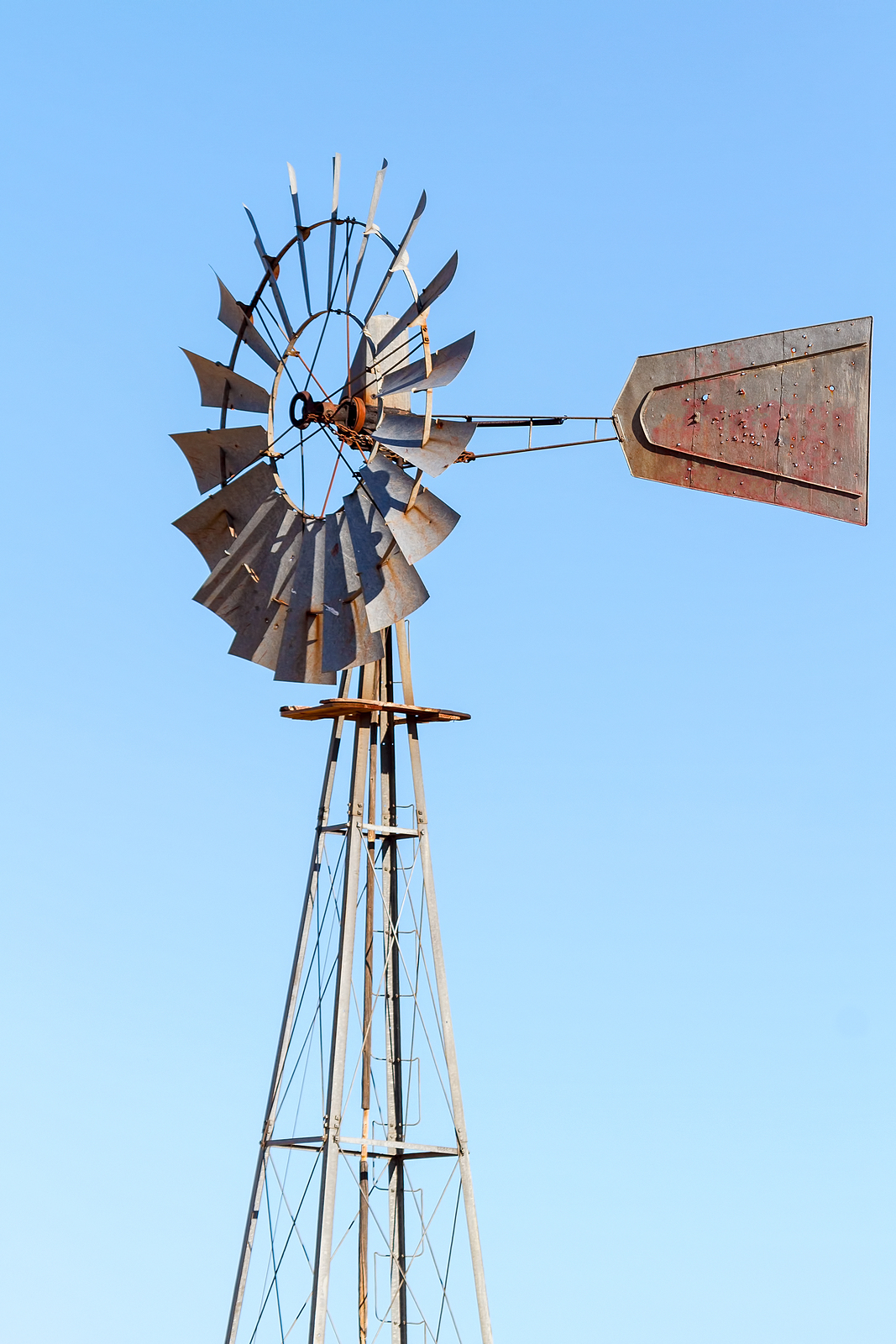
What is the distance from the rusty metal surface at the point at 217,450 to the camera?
16.7 meters

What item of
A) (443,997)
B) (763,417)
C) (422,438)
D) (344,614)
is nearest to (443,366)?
(422,438)

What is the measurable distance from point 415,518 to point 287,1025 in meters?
4.11

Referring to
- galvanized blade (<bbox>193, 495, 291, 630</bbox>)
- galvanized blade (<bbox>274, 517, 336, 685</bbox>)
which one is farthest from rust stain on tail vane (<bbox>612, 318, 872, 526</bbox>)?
galvanized blade (<bbox>193, 495, 291, 630</bbox>)

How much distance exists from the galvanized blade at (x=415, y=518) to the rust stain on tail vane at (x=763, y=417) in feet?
6.38

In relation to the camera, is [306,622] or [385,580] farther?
[306,622]

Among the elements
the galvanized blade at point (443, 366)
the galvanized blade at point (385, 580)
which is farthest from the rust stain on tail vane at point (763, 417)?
the galvanized blade at point (385, 580)

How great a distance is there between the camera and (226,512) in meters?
16.8

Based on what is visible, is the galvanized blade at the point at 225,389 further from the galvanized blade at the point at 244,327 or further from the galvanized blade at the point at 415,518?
the galvanized blade at the point at 415,518

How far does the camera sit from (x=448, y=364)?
1606 centimetres

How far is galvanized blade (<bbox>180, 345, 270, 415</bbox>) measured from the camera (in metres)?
16.8

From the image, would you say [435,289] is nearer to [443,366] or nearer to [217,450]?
[443,366]

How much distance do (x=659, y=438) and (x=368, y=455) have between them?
2445 mm

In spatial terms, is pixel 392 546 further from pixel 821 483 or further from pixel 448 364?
pixel 821 483

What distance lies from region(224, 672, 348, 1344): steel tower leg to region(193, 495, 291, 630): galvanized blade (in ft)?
3.58
